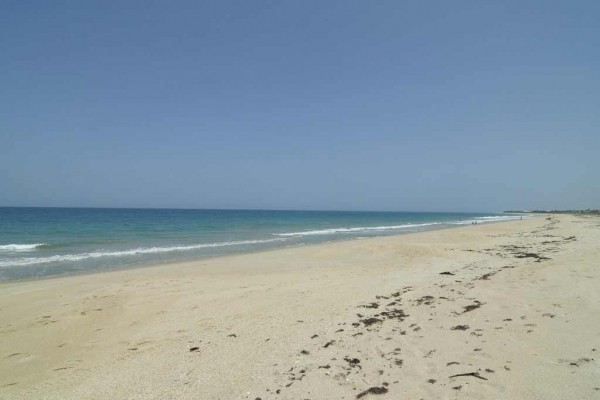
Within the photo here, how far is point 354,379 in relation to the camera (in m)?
3.96

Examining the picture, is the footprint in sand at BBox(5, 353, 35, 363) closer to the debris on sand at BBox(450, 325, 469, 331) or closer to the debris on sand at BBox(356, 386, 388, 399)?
the debris on sand at BBox(356, 386, 388, 399)

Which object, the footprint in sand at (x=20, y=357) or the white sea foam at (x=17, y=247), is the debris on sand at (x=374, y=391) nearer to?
the footprint in sand at (x=20, y=357)

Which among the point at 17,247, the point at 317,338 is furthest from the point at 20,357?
the point at 17,247

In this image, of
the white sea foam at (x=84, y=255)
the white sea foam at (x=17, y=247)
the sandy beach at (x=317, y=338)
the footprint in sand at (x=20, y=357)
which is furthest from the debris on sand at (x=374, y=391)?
the white sea foam at (x=17, y=247)

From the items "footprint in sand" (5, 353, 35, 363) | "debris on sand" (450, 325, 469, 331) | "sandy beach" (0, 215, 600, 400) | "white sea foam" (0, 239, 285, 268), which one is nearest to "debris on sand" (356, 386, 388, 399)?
"sandy beach" (0, 215, 600, 400)

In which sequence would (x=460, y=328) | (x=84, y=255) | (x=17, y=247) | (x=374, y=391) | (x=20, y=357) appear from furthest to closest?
(x=17, y=247)
(x=84, y=255)
(x=20, y=357)
(x=460, y=328)
(x=374, y=391)

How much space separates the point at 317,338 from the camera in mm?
5297

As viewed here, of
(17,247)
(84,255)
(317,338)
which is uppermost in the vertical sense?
(317,338)

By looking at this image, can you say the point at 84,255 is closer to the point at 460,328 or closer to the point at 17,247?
the point at 17,247

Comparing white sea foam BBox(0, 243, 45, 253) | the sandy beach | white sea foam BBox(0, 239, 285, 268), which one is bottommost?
white sea foam BBox(0, 239, 285, 268)

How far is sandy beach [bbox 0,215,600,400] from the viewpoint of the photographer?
382 centimetres

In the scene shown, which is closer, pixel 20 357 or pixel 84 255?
pixel 20 357

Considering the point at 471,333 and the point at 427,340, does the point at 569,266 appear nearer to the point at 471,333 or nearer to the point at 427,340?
the point at 471,333

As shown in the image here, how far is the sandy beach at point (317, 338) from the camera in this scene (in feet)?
12.5
